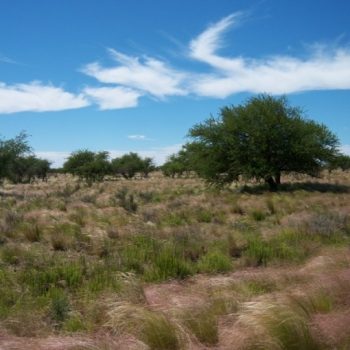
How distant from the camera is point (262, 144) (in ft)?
109

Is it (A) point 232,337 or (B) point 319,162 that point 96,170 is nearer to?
(B) point 319,162

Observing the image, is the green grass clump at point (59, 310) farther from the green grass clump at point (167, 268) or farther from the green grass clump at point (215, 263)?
the green grass clump at point (215, 263)

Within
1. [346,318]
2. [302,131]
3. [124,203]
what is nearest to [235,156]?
[302,131]

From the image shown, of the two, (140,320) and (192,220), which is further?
(192,220)

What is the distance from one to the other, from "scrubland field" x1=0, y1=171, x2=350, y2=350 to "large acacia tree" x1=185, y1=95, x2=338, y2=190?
1623 cm

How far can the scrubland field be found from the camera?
227 inches

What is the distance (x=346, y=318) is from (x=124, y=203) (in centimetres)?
1816

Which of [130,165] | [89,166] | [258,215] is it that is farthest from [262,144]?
[130,165]

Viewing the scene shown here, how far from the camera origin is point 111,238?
14.1m

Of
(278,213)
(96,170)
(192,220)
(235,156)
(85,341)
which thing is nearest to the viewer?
(85,341)

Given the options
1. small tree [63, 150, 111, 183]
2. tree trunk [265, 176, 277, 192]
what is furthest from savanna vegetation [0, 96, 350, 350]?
small tree [63, 150, 111, 183]

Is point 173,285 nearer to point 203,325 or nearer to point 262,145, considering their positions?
point 203,325

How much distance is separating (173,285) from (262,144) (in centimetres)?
2544

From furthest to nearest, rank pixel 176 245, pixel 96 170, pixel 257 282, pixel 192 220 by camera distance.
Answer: pixel 96 170, pixel 192 220, pixel 176 245, pixel 257 282
